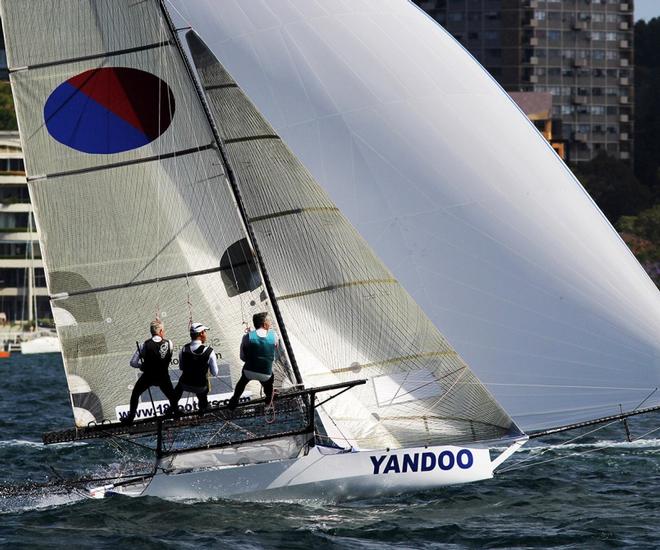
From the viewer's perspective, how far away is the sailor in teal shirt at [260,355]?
1491 centimetres

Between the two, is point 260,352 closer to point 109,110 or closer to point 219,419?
point 219,419

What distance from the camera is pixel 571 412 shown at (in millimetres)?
14875

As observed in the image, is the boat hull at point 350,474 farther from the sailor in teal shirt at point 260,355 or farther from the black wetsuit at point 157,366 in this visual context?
the black wetsuit at point 157,366

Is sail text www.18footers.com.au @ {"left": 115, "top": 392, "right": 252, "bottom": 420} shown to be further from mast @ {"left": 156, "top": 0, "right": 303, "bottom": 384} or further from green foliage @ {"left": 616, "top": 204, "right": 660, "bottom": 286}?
green foliage @ {"left": 616, "top": 204, "right": 660, "bottom": 286}

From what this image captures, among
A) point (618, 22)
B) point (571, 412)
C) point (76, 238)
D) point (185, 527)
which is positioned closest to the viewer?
point (185, 527)

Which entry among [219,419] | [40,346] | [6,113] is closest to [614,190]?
[40,346]

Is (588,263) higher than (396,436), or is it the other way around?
(588,263)

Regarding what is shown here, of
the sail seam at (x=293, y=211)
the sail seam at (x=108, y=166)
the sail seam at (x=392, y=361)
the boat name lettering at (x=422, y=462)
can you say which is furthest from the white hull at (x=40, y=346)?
the boat name lettering at (x=422, y=462)

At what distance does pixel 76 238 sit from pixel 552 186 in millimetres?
4986

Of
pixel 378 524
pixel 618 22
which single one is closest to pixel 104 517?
pixel 378 524

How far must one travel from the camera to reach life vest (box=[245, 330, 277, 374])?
1491cm

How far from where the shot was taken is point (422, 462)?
14.8m

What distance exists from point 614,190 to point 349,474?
76.0 m

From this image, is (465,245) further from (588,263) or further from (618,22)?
(618,22)
